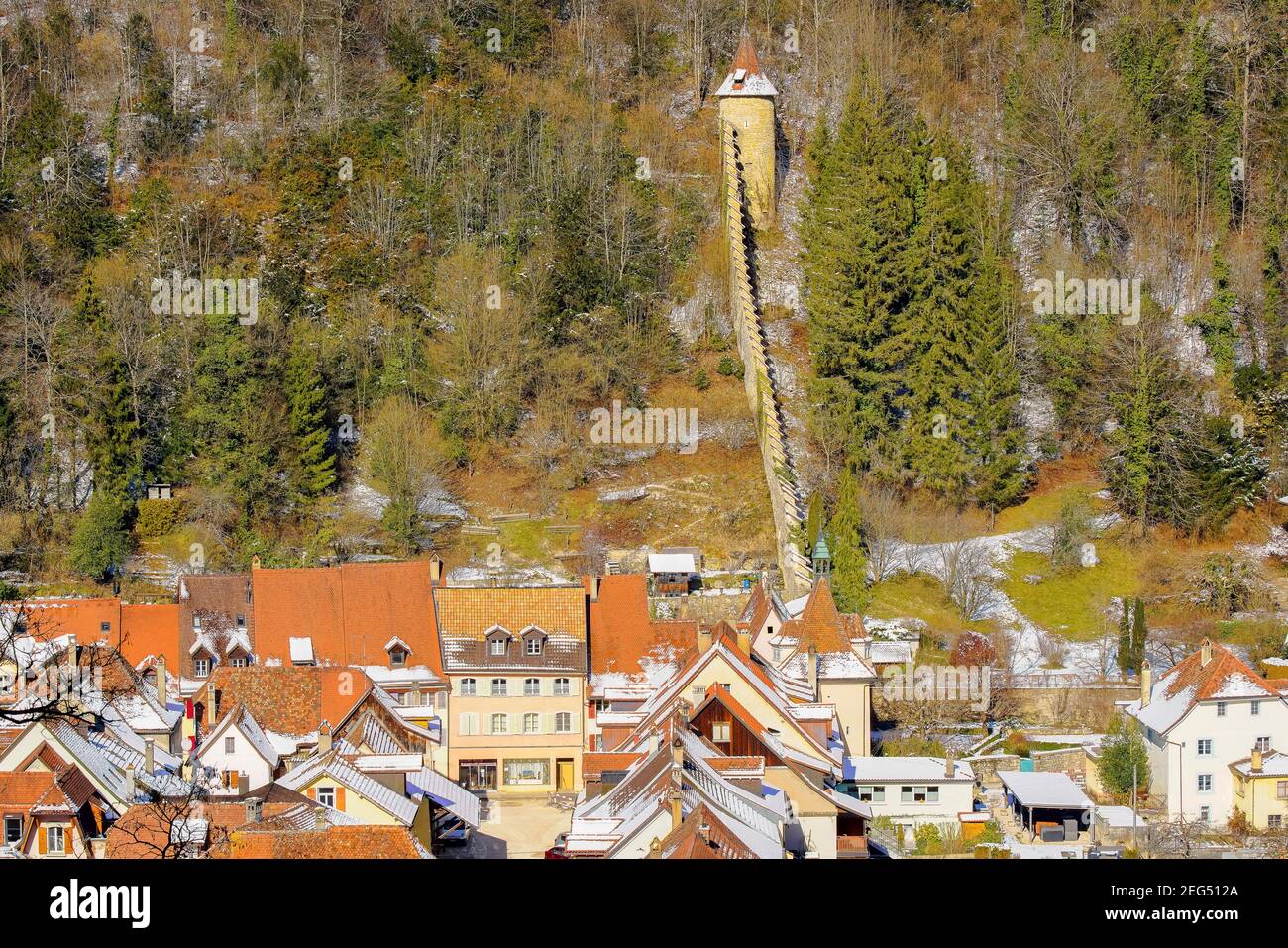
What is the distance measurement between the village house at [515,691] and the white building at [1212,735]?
1136 cm

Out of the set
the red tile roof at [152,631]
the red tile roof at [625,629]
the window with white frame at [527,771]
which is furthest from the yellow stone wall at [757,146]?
the window with white frame at [527,771]

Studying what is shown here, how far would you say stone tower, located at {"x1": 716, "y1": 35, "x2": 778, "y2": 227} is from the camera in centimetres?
6369

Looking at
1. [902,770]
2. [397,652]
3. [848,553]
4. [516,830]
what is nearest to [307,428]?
[397,652]

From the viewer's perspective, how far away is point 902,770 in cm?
3831

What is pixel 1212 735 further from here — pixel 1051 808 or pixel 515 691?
pixel 515 691

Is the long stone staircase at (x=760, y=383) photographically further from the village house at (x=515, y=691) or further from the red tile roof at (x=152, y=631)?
the red tile roof at (x=152, y=631)

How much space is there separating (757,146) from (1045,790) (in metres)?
30.8

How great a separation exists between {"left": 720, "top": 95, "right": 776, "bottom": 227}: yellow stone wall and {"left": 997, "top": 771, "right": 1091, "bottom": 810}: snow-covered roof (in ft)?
91.2

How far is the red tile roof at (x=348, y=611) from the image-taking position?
42.6 meters

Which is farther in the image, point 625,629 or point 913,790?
point 625,629

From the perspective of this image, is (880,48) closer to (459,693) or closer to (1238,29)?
(1238,29)

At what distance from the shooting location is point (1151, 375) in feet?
177
